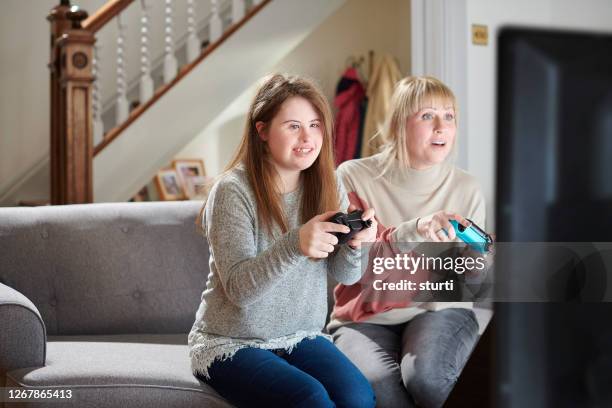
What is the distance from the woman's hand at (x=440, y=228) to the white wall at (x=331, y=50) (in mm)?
4134

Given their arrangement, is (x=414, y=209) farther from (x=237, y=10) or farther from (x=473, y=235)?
(x=237, y=10)

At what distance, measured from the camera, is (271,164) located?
1.66 metres

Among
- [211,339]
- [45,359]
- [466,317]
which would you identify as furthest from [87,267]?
[466,317]

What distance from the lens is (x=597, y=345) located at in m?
0.19

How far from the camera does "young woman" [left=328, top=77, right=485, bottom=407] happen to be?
1.67 m

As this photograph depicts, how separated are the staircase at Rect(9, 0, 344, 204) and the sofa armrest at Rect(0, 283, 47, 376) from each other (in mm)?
1729

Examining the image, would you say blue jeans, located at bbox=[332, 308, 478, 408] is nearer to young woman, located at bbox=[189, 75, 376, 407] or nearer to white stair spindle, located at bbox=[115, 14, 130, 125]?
young woman, located at bbox=[189, 75, 376, 407]

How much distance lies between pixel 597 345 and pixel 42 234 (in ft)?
7.11

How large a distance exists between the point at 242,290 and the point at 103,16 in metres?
2.49

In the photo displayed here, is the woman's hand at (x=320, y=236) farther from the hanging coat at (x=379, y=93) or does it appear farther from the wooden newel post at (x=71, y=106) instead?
the hanging coat at (x=379, y=93)

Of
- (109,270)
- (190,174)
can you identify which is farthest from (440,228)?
(190,174)

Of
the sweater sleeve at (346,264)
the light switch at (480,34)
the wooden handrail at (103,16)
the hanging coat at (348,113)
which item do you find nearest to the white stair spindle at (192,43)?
the wooden handrail at (103,16)

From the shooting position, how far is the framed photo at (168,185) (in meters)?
4.79

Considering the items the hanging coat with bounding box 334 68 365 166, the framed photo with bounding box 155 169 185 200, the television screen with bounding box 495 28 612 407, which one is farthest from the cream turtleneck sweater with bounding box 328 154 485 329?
the framed photo with bounding box 155 169 185 200
